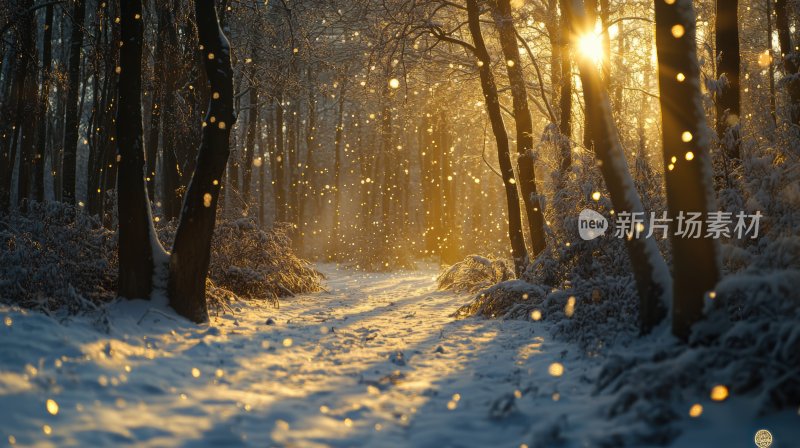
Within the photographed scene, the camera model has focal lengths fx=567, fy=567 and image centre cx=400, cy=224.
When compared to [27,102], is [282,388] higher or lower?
lower

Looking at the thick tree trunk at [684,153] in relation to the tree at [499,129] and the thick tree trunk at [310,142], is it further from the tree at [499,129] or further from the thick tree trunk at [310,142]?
the thick tree trunk at [310,142]

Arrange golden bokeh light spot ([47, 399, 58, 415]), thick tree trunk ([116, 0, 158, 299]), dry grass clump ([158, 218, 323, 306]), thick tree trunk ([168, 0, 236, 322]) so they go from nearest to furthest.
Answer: golden bokeh light spot ([47, 399, 58, 415])
thick tree trunk ([116, 0, 158, 299])
thick tree trunk ([168, 0, 236, 322])
dry grass clump ([158, 218, 323, 306])

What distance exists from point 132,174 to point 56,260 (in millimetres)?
1566

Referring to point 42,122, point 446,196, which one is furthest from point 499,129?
point 446,196

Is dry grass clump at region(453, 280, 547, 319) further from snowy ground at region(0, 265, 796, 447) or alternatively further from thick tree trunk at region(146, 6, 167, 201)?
thick tree trunk at region(146, 6, 167, 201)

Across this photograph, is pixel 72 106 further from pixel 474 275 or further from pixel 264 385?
pixel 264 385

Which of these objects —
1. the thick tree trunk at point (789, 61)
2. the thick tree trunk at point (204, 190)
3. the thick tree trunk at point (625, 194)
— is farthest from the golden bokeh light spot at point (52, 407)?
the thick tree trunk at point (789, 61)

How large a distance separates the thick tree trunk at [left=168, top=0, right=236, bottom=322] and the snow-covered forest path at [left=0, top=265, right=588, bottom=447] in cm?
44

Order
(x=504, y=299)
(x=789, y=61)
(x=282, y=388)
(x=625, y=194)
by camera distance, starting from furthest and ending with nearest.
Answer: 1. (x=789, y=61)
2. (x=504, y=299)
3. (x=625, y=194)
4. (x=282, y=388)

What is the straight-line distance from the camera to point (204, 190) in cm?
737

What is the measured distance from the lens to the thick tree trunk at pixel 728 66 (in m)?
7.86

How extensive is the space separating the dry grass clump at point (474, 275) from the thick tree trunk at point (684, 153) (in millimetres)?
8141

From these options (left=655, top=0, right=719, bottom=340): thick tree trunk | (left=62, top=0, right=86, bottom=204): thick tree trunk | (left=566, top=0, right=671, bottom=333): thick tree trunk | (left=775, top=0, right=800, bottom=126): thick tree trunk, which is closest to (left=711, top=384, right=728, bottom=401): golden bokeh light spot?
(left=655, top=0, right=719, bottom=340): thick tree trunk

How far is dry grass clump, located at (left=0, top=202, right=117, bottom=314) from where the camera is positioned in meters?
6.61
